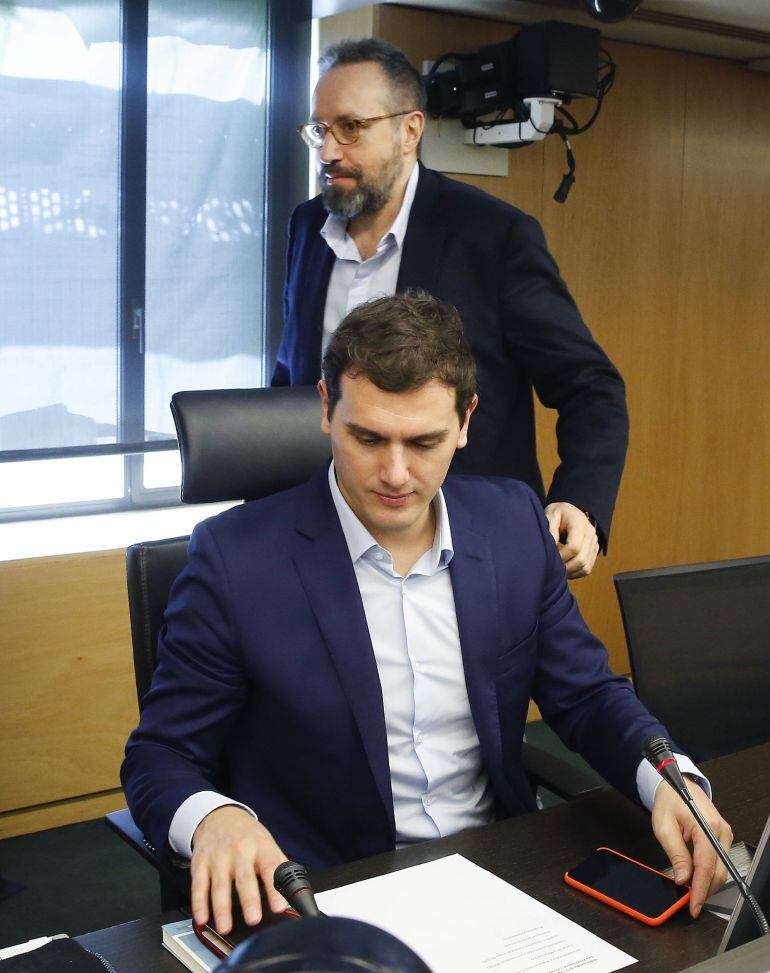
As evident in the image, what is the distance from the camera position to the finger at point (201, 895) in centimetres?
122

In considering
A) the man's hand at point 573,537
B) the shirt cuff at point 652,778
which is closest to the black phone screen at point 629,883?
the shirt cuff at point 652,778

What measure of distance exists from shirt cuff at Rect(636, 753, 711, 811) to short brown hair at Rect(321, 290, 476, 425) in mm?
538

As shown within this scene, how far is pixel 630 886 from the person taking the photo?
4.48 ft

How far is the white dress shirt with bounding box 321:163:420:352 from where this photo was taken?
242 centimetres

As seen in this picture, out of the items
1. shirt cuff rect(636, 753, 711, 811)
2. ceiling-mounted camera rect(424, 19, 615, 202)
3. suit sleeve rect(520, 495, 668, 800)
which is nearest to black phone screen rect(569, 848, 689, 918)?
shirt cuff rect(636, 753, 711, 811)

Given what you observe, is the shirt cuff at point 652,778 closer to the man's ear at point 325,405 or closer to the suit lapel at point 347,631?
the suit lapel at point 347,631

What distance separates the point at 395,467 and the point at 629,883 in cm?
60

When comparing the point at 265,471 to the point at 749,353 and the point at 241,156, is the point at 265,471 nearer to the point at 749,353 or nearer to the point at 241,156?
the point at 241,156

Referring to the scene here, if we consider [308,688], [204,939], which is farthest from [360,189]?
[204,939]

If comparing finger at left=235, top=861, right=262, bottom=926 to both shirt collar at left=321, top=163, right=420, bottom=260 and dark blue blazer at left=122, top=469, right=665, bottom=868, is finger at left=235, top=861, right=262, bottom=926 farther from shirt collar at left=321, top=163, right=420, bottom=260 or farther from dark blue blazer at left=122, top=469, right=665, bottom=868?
shirt collar at left=321, top=163, right=420, bottom=260

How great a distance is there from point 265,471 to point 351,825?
566 mm

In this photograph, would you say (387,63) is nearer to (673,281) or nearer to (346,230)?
(346,230)

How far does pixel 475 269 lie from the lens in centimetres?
Answer: 241

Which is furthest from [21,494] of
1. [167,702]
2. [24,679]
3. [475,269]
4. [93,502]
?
[167,702]
